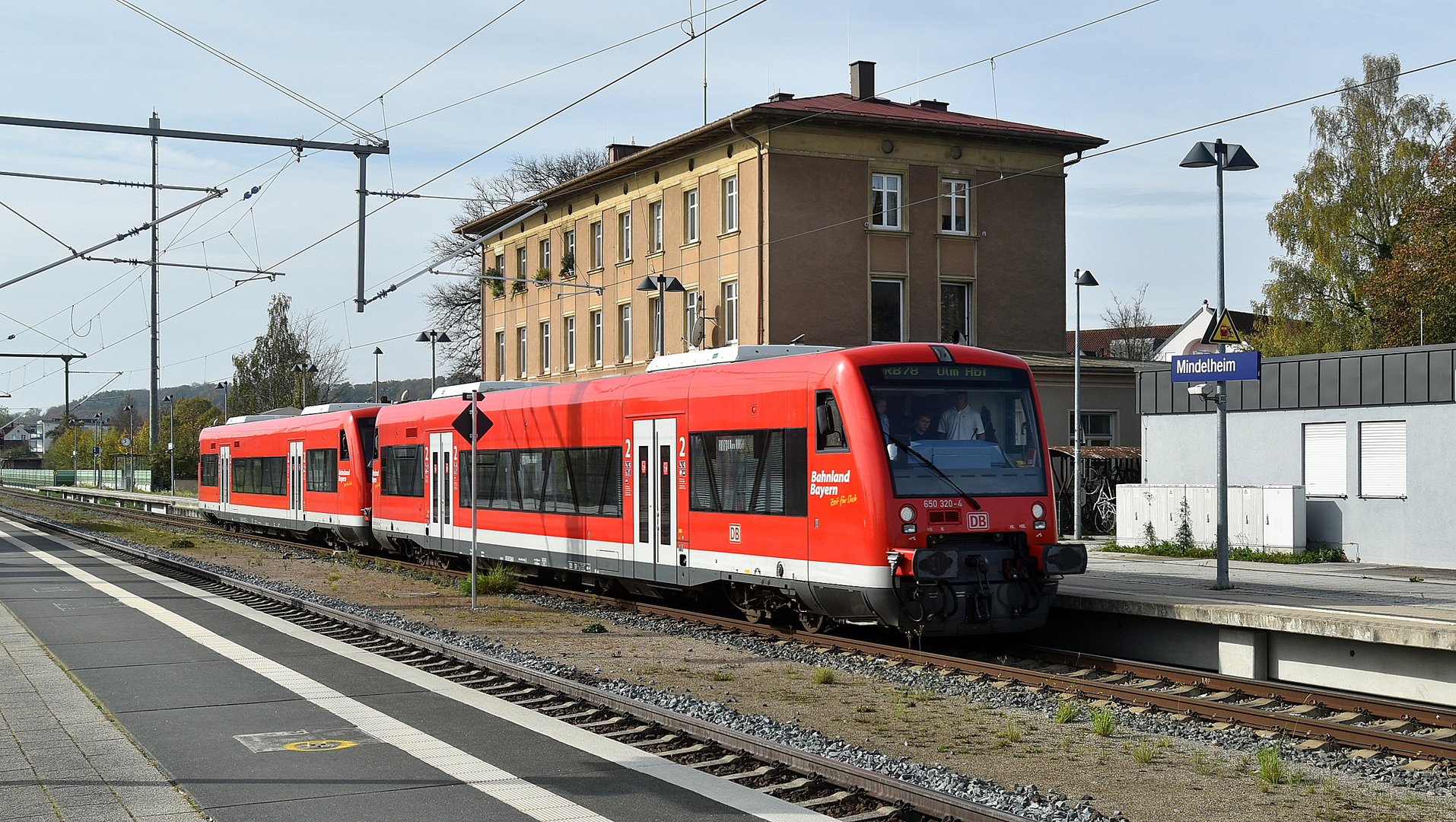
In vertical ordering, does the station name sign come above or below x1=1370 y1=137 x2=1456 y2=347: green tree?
below

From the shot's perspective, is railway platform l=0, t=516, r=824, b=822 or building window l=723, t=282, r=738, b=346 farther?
building window l=723, t=282, r=738, b=346

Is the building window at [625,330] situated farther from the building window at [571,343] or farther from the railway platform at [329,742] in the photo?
the railway platform at [329,742]

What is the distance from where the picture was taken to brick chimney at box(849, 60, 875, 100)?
42312mm

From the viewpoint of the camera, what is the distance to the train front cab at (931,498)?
12.9 meters

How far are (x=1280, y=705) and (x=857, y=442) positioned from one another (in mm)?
4289

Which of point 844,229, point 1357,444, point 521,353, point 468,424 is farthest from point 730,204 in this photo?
point 468,424

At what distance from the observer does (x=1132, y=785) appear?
313 inches

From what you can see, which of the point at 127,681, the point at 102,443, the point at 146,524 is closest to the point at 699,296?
the point at 146,524

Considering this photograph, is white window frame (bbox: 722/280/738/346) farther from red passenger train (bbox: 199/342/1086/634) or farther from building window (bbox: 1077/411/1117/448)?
red passenger train (bbox: 199/342/1086/634)

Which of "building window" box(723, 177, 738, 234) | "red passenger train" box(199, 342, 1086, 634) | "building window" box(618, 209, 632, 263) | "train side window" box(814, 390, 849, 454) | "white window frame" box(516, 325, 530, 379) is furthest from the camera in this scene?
"white window frame" box(516, 325, 530, 379)

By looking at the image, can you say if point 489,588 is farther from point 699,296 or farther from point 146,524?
point 146,524

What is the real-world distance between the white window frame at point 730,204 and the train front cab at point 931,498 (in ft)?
81.9

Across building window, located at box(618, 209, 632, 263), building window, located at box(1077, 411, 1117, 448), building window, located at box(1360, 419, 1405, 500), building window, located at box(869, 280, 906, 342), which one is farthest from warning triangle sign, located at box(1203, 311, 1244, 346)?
building window, located at box(618, 209, 632, 263)

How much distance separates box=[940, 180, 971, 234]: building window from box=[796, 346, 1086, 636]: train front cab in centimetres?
2608
